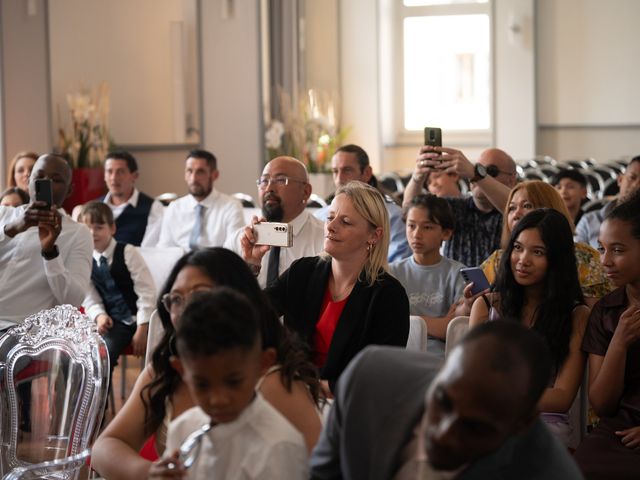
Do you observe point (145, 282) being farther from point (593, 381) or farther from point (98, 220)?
point (593, 381)

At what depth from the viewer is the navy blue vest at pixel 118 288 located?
5238 millimetres

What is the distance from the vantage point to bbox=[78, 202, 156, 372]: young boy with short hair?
5.13 meters

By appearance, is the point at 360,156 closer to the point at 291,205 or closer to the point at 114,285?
the point at 291,205

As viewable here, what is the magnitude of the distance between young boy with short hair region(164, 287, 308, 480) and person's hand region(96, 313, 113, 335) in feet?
11.3

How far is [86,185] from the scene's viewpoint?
9.16 meters

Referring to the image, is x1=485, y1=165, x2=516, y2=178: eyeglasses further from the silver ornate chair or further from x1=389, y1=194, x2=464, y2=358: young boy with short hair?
the silver ornate chair

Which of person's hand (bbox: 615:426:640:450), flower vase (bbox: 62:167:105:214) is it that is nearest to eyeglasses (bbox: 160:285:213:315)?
person's hand (bbox: 615:426:640:450)

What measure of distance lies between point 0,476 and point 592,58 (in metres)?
14.3

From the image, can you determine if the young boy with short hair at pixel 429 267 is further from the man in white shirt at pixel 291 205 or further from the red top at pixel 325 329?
the red top at pixel 325 329

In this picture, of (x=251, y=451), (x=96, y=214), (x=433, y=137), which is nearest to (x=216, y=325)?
(x=251, y=451)

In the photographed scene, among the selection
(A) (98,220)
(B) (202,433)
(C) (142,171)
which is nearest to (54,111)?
(C) (142,171)

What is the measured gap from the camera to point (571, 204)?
6.40m

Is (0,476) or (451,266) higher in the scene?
(451,266)

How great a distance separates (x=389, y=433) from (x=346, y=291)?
1834 mm
